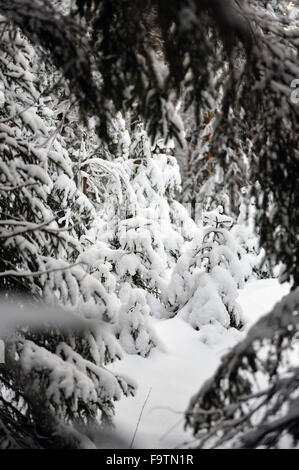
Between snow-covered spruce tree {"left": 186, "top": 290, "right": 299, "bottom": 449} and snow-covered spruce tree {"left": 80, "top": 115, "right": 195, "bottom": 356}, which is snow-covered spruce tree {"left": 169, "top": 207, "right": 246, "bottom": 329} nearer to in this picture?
snow-covered spruce tree {"left": 80, "top": 115, "right": 195, "bottom": 356}

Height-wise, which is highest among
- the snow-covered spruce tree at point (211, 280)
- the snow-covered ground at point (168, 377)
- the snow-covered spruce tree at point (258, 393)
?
the snow-covered spruce tree at point (211, 280)

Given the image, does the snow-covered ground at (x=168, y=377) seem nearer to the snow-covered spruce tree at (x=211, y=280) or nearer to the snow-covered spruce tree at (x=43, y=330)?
the snow-covered spruce tree at (x=211, y=280)

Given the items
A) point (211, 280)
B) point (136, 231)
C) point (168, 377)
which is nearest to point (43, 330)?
point (168, 377)

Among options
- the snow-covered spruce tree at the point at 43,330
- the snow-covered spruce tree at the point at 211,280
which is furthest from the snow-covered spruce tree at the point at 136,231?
the snow-covered spruce tree at the point at 43,330

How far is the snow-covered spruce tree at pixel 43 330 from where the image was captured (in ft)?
9.79

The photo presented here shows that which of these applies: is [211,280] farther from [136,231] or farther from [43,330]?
[43,330]

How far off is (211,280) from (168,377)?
227 cm

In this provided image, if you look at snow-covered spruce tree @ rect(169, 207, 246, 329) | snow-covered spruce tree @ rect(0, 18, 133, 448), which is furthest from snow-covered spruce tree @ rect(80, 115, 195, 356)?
snow-covered spruce tree @ rect(0, 18, 133, 448)

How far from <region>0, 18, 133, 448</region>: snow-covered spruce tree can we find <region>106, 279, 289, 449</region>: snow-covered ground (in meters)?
0.61

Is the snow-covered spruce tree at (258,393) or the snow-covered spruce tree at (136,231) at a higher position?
the snow-covered spruce tree at (136,231)

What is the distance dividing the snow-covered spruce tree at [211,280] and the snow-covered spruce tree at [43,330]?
4022 mm

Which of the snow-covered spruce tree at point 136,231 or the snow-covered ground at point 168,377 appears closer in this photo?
the snow-covered ground at point 168,377

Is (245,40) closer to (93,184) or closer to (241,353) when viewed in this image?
(241,353)

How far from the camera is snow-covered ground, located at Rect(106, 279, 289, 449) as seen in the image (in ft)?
14.3
